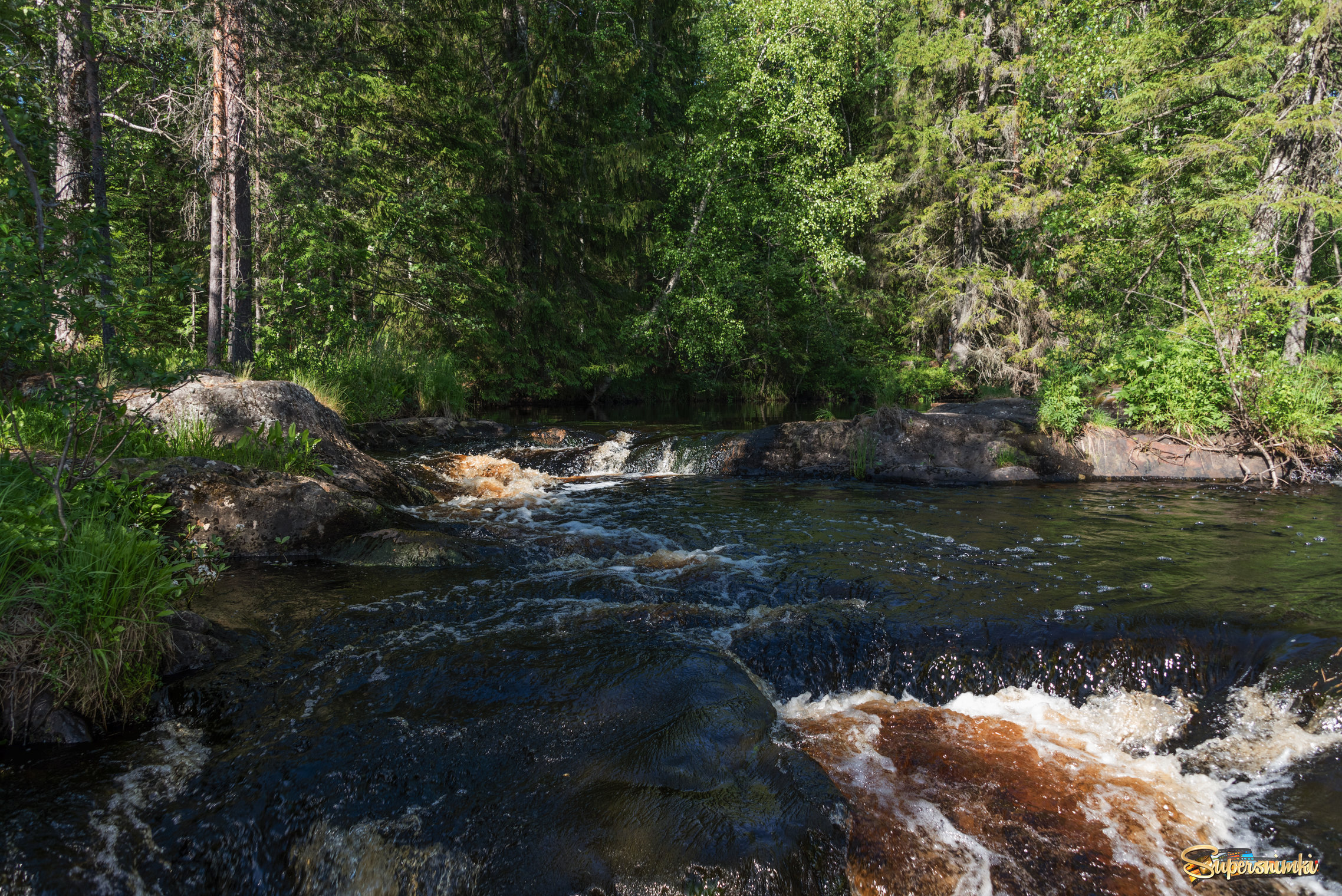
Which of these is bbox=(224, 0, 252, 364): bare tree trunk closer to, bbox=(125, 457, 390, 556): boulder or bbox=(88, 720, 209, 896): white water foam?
bbox=(125, 457, 390, 556): boulder

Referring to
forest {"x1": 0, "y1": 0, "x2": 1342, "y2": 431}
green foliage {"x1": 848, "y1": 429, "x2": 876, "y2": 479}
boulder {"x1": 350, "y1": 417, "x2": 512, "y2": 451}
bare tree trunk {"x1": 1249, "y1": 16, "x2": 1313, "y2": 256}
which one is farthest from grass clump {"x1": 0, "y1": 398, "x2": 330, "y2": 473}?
bare tree trunk {"x1": 1249, "y1": 16, "x2": 1313, "y2": 256}

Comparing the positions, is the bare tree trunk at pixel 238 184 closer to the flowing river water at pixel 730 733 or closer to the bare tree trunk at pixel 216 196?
the bare tree trunk at pixel 216 196

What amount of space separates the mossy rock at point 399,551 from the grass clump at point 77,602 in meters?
2.21

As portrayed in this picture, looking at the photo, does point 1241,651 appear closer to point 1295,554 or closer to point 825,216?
point 1295,554

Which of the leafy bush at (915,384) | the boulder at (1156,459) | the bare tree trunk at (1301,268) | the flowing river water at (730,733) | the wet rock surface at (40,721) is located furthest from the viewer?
the leafy bush at (915,384)

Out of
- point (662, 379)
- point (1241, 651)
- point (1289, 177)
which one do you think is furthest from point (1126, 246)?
point (662, 379)

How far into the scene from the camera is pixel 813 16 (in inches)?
659

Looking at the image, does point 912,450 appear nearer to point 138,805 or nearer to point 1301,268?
point 1301,268

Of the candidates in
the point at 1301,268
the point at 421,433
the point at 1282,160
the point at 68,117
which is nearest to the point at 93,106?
the point at 68,117

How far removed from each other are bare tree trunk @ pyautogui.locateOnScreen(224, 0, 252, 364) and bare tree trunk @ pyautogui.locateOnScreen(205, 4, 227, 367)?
0.36ft

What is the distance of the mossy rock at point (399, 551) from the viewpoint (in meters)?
5.98

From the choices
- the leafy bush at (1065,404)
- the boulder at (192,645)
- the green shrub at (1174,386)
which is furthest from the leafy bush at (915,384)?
the boulder at (192,645)

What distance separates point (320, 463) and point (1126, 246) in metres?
13.7

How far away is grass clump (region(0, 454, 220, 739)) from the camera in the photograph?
314cm
